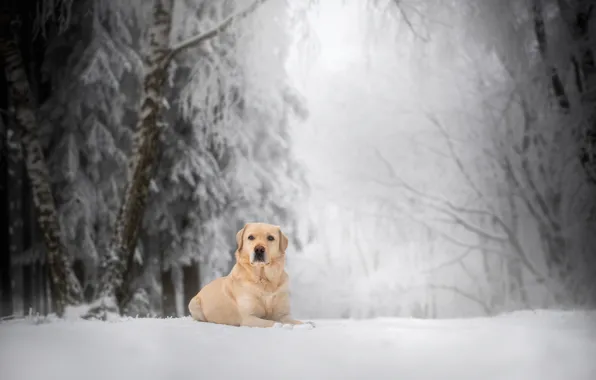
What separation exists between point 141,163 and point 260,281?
1.27 meters

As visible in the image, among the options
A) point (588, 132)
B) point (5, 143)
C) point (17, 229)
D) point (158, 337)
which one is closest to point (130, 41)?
point (5, 143)

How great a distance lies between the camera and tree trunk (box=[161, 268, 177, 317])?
319 cm

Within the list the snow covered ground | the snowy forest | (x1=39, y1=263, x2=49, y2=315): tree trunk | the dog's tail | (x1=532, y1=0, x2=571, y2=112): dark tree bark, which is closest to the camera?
the snow covered ground

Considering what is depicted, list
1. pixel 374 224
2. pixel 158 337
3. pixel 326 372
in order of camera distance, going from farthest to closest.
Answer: pixel 374 224 < pixel 158 337 < pixel 326 372

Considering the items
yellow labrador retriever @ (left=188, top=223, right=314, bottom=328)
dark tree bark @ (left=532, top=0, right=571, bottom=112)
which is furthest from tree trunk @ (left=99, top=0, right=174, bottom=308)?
dark tree bark @ (left=532, top=0, right=571, bottom=112)

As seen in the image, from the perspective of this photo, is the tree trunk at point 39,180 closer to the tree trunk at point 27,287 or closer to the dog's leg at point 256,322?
the tree trunk at point 27,287


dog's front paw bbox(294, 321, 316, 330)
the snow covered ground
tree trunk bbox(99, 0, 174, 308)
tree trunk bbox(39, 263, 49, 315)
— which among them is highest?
tree trunk bbox(99, 0, 174, 308)

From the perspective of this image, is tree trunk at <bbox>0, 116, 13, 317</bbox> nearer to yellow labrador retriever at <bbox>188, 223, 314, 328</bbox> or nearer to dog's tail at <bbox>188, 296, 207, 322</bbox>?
dog's tail at <bbox>188, 296, 207, 322</bbox>

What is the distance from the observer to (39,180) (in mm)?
2975

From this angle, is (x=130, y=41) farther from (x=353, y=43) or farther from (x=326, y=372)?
(x=326, y=372)

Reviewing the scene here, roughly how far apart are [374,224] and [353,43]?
112 centimetres

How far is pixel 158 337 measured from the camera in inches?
81.8

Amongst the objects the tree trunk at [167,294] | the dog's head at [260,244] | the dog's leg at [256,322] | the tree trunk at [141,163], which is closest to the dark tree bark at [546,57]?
the tree trunk at [141,163]

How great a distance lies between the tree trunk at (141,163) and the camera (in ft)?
9.59
